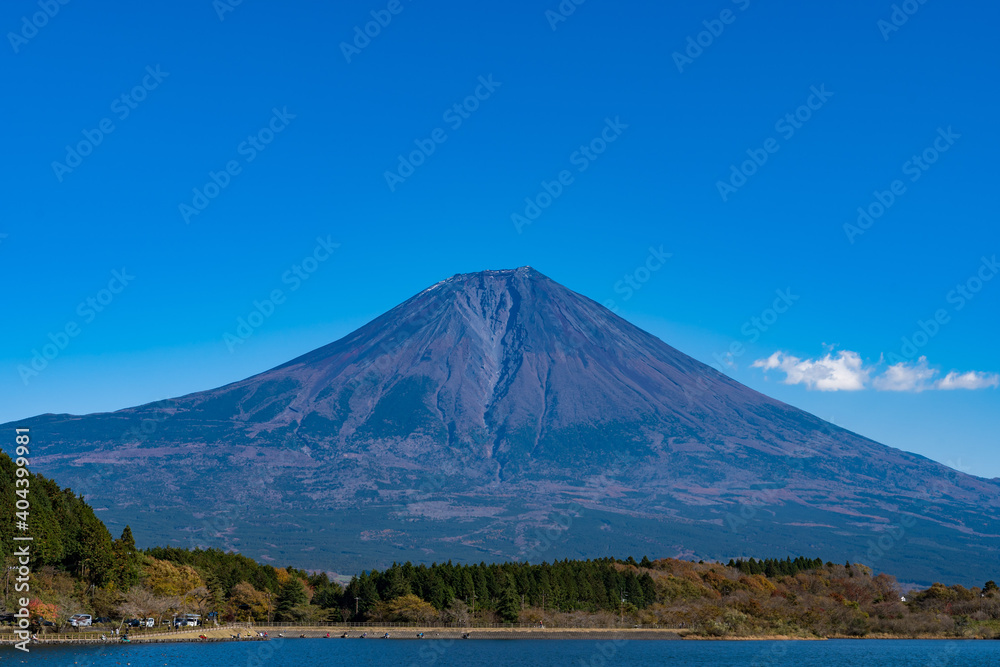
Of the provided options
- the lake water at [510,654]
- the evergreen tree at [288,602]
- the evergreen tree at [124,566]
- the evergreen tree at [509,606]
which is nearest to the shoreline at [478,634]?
the evergreen tree at [509,606]

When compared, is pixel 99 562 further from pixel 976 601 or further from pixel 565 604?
pixel 976 601

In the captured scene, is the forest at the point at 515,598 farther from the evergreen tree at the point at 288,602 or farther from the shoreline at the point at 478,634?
the shoreline at the point at 478,634

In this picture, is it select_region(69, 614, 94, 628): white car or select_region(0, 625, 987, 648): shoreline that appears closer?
select_region(69, 614, 94, 628): white car

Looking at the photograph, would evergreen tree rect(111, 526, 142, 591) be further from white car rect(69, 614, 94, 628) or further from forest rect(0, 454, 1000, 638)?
white car rect(69, 614, 94, 628)

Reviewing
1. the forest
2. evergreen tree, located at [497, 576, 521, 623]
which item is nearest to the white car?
the forest

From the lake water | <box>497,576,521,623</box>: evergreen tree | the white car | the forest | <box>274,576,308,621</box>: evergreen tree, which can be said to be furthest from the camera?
<box>274,576,308,621</box>: evergreen tree

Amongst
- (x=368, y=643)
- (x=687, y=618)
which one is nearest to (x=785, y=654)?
(x=687, y=618)
